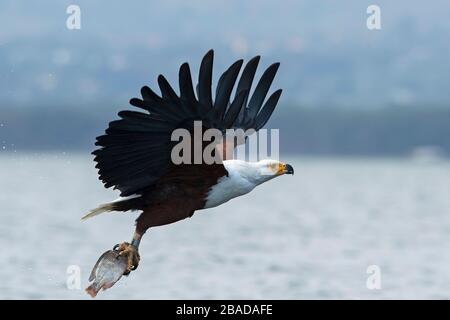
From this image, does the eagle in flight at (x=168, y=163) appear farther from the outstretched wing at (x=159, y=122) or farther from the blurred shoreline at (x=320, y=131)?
the blurred shoreline at (x=320, y=131)

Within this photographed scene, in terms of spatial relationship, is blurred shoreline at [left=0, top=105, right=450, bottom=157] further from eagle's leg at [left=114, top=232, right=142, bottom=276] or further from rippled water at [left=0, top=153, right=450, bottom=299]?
eagle's leg at [left=114, top=232, right=142, bottom=276]

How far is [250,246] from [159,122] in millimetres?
24782

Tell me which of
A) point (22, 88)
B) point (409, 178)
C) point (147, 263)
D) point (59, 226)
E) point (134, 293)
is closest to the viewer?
point (134, 293)

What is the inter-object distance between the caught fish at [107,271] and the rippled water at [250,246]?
2736mm

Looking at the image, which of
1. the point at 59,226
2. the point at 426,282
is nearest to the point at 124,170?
the point at 426,282

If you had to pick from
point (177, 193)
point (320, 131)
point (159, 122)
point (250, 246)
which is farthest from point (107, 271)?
point (320, 131)

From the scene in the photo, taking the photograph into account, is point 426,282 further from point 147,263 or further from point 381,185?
point 381,185

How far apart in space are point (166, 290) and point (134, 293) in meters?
1.05

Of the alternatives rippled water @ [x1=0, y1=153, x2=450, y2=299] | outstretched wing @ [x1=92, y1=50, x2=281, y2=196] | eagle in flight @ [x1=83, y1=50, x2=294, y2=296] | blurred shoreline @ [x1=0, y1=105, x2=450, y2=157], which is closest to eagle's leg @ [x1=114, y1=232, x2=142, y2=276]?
eagle in flight @ [x1=83, y1=50, x2=294, y2=296]

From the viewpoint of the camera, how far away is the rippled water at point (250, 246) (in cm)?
2297

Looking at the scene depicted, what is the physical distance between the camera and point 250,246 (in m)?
34.4

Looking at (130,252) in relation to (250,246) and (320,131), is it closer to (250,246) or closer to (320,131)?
(250,246)

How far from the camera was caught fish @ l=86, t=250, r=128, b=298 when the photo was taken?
10.1 metres

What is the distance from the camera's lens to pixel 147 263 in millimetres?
27344
